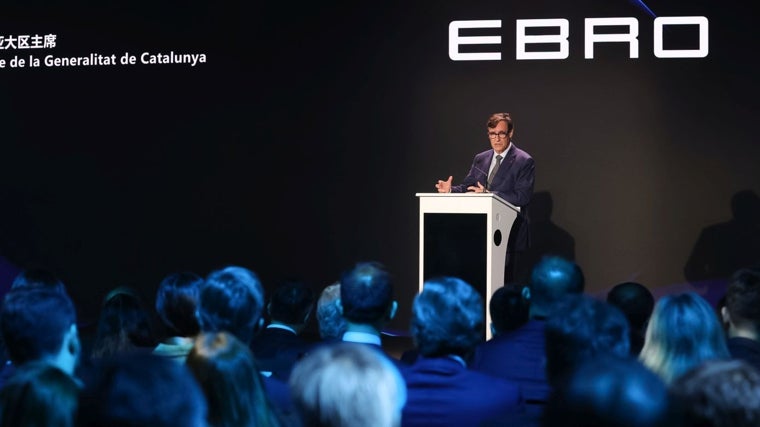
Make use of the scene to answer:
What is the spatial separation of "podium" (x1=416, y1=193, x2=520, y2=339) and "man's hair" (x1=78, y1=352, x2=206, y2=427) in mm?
→ 3955

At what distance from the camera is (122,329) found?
3.28 metres

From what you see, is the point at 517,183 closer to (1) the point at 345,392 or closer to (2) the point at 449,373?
(2) the point at 449,373

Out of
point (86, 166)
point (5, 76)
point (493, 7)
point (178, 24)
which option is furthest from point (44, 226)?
point (493, 7)

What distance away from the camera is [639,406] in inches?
47.3

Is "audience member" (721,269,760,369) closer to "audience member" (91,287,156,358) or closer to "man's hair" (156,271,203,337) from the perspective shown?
"man's hair" (156,271,203,337)

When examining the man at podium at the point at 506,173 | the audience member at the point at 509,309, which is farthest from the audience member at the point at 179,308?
the man at podium at the point at 506,173

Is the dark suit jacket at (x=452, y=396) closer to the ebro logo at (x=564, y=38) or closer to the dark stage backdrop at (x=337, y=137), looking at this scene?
the dark stage backdrop at (x=337, y=137)

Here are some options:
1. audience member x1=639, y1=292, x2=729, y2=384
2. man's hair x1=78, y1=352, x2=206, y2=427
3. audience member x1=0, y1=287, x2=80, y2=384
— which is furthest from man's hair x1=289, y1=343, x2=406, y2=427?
audience member x1=639, y1=292, x2=729, y2=384

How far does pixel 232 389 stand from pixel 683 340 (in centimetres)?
136

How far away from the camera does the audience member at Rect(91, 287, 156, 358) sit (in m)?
3.24

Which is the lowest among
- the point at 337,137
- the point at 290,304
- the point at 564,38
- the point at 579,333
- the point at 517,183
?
the point at 290,304

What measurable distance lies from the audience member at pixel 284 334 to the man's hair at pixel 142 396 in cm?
170

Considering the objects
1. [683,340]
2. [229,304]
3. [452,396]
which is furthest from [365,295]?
[683,340]

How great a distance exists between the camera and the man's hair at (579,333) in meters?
2.08
